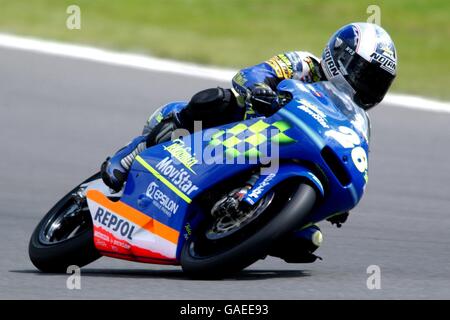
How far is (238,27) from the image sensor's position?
624 inches

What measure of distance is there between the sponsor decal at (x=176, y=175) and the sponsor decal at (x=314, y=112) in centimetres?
67

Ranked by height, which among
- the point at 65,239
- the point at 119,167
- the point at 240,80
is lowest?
the point at 65,239

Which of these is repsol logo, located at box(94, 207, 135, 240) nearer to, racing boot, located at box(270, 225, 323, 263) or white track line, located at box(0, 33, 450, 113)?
racing boot, located at box(270, 225, 323, 263)

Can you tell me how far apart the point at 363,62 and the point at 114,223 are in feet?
5.00

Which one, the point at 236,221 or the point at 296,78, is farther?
the point at 296,78

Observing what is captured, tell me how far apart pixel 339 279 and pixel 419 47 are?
31.4 ft

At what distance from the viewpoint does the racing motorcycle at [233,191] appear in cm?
564

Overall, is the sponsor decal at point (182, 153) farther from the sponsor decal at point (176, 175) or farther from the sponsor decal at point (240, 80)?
the sponsor decal at point (240, 80)

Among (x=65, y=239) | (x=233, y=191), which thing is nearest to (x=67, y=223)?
(x=65, y=239)

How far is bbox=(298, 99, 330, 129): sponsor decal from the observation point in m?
5.82

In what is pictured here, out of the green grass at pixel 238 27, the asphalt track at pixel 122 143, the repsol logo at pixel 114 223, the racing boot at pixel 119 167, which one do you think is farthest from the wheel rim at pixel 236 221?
the green grass at pixel 238 27

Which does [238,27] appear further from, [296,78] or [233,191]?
[233,191]

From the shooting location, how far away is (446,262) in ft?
22.5
